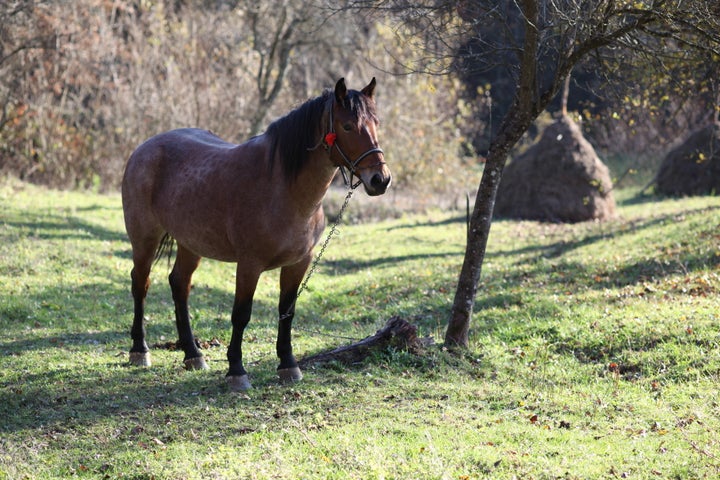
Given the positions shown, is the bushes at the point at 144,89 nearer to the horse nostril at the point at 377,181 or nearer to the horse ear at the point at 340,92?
the horse ear at the point at 340,92

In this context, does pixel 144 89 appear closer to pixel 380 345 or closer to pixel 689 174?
pixel 689 174

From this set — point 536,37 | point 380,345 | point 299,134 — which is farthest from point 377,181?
point 536,37

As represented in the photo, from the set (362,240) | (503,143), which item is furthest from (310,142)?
(362,240)

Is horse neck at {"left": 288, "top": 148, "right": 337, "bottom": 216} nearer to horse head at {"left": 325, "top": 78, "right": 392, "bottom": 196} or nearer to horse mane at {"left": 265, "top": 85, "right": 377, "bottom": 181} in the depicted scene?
horse mane at {"left": 265, "top": 85, "right": 377, "bottom": 181}

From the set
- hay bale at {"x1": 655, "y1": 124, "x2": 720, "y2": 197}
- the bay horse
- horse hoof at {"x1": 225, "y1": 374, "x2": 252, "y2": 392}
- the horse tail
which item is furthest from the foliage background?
horse hoof at {"x1": 225, "y1": 374, "x2": 252, "y2": 392}

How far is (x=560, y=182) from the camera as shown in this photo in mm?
17094

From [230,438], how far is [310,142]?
7.68ft

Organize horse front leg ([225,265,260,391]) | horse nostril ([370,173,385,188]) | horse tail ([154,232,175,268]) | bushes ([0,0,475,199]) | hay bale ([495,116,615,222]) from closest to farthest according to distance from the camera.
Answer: horse nostril ([370,173,385,188]) < horse front leg ([225,265,260,391]) < horse tail ([154,232,175,268]) < hay bale ([495,116,615,222]) < bushes ([0,0,475,199])

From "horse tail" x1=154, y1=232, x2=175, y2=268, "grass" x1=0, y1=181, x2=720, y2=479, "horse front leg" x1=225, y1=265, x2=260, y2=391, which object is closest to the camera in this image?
"grass" x1=0, y1=181, x2=720, y2=479

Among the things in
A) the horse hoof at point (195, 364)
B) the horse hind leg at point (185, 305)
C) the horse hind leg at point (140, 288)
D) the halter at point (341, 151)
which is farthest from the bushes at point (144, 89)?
the halter at point (341, 151)

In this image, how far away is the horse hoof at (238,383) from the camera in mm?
6496

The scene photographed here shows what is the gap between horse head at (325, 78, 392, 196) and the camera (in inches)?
226

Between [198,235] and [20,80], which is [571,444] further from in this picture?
[20,80]

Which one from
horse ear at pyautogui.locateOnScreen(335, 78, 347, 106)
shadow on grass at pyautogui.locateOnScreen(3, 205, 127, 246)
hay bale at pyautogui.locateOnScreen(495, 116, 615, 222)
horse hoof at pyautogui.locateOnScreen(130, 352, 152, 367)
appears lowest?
horse hoof at pyautogui.locateOnScreen(130, 352, 152, 367)
